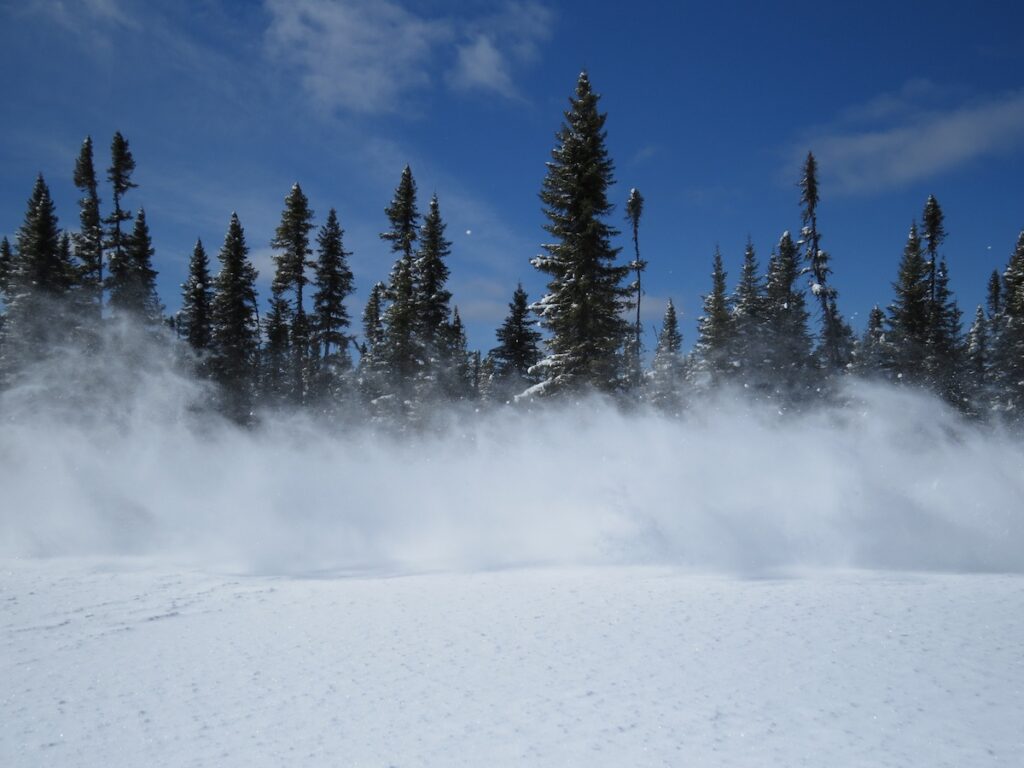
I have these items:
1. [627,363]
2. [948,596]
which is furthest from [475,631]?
[627,363]

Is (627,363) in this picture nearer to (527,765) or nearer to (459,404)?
(459,404)

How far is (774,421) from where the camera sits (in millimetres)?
13047

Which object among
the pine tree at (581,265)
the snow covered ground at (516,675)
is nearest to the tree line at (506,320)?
the pine tree at (581,265)

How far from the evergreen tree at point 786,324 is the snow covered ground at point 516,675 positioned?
28797mm

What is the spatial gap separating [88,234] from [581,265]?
26.4m

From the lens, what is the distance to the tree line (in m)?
20.4

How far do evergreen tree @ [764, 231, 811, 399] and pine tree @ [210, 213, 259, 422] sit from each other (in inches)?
1305

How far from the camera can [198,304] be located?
120 ft

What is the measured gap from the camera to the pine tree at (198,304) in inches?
1437

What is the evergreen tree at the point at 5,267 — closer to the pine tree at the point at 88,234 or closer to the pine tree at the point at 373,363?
the pine tree at the point at 88,234

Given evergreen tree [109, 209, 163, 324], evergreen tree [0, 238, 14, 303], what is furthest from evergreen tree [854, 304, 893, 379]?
evergreen tree [0, 238, 14, 303]

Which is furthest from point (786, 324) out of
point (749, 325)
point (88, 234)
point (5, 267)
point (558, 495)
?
point (5, 267)

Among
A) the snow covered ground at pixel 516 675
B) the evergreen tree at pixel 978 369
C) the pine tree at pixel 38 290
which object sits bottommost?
the snow covered ground at pixel 516 675

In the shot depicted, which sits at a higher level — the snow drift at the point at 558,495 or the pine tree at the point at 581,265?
the pine tree at the point at 581,265
